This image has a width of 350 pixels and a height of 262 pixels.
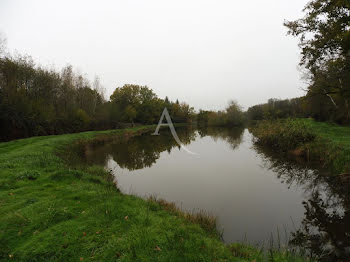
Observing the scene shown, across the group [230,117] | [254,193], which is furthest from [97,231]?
[230,117]

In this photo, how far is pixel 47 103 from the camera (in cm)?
2630

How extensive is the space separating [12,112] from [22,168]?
16.1 m

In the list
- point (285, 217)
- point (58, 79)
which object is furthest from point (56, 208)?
point (58, 79)

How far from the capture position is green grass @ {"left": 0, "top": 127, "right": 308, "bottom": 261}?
118 inches

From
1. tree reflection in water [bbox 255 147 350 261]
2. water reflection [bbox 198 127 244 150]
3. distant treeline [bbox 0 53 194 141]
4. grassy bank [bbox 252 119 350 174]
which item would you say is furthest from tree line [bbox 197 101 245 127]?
tree reflection in water [bbox 255 147 350 261]

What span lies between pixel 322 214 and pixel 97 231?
6.88 meters

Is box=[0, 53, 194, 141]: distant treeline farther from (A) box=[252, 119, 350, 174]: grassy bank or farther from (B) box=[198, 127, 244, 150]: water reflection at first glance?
(A) box=[252, 119, 350, 174]: grassy bank

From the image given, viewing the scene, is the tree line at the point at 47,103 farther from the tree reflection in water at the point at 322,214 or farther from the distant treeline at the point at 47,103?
the tree reflection in water at the point at 322,214

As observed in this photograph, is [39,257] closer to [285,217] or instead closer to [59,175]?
[59,175]

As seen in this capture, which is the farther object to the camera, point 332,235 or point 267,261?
point 332,235

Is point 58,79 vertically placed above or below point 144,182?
above

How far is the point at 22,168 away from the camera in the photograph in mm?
7285

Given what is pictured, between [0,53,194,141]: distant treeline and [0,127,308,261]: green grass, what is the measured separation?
1866 cm

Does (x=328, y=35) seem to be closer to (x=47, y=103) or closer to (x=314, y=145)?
(x=314, y=145)
